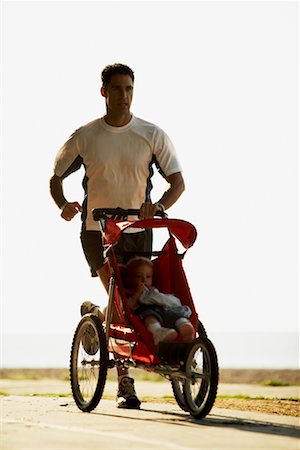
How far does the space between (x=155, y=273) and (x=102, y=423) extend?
1.51 m

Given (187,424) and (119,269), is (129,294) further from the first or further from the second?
(187,424)

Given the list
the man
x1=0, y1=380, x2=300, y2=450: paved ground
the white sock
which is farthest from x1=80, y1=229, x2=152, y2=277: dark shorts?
x1=0, y1=380, x2=300, y2=450: paved ground

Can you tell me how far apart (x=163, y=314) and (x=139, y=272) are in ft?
1.41

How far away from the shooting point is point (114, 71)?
32.1 ft

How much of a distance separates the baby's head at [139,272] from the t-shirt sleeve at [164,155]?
2.68ft

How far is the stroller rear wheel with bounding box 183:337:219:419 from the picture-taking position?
8.65 meters

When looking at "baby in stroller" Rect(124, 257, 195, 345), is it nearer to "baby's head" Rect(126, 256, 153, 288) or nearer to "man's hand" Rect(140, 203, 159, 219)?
"baby's head" Rect(126, 256, 153, 288)

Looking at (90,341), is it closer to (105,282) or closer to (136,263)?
(105,282)

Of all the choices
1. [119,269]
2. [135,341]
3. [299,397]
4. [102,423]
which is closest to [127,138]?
[119,269]

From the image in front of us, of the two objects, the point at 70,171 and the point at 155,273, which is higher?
the point at 70,171

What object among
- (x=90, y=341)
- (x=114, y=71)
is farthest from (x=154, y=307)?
(x=114, y=71)

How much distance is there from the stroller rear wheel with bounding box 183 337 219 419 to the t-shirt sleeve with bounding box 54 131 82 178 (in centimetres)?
191

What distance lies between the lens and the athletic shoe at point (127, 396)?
31.4 feet

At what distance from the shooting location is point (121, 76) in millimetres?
9758
